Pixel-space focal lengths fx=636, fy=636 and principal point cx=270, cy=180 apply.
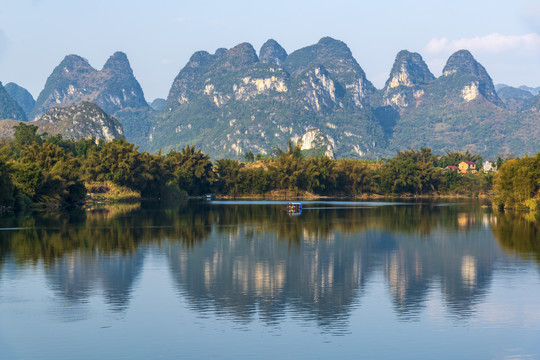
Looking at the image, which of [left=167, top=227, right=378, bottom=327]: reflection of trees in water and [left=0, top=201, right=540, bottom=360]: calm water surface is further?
[left=167, top=227, right=378, bottom=327]: reflection of trees in water

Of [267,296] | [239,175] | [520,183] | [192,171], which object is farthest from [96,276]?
[239,175]

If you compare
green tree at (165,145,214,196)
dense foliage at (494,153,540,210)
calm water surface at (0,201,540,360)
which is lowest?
calm water surface at (0,201,540,360)

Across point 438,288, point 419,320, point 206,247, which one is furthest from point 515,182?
point 419,320

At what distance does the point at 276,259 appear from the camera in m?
30.9

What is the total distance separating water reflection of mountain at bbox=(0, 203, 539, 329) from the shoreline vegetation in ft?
80.7

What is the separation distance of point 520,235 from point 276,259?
20069mm

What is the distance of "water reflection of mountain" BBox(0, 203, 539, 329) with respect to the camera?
69.6 ft

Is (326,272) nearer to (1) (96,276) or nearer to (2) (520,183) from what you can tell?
(1) (96,276)

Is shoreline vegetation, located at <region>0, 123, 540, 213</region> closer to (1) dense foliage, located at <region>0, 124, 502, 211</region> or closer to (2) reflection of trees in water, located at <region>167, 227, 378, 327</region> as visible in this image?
(1) dense foliage, located at <region>0, 124, 502, 211</region>

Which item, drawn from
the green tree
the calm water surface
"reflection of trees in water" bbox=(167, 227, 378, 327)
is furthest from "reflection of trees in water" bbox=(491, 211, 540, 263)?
the green tree

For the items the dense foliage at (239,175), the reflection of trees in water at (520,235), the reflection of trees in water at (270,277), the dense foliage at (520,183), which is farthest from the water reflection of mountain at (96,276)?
the dense foliage at (239,175)

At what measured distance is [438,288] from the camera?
23531mm

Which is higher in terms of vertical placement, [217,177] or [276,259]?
[217,177]

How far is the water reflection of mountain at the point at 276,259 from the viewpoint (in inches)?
835
